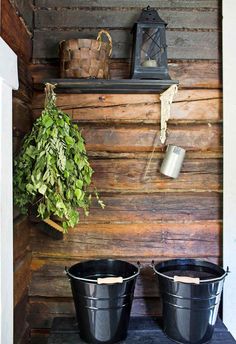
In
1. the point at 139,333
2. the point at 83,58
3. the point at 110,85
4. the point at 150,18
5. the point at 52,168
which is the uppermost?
the point at 150,18

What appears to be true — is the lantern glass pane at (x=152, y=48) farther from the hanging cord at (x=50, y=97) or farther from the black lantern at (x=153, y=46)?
the hanging cord at (x=50, y=97)

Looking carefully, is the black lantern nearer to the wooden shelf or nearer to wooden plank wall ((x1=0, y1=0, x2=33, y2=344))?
the wooden shelf

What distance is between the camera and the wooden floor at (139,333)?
1478 mm

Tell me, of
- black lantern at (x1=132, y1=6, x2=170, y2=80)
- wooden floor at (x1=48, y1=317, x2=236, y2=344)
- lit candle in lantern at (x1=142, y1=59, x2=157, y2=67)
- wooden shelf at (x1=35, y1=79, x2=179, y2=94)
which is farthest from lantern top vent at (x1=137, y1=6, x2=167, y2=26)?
wooden floor at (x1=48, y1=317, x2=236, y2=344)

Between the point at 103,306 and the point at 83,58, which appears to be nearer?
the point at 103,306

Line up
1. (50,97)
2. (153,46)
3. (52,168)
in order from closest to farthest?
1. (52,168)
2. (50,97)
3. (153,46)

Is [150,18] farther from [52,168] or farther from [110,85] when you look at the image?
[52,168]

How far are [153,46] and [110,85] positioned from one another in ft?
0.91

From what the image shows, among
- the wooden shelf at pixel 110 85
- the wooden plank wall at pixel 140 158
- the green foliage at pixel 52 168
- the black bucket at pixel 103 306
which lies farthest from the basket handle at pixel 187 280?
the wooden shelf at pixel 110 85

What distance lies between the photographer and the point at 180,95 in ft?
5.82

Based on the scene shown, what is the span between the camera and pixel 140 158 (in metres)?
1.78

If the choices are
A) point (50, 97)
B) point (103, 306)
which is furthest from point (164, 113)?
point (103, 306)

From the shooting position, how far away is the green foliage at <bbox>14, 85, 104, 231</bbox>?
1.37 metres

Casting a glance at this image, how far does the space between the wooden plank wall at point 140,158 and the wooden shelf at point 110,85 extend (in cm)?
8
